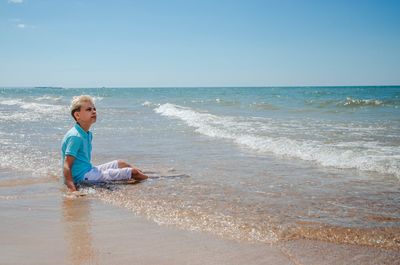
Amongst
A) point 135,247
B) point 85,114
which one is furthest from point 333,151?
point 135,247

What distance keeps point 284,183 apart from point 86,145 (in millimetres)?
2892

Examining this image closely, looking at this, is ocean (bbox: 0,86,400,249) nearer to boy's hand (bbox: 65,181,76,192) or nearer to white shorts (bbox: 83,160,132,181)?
boy's hand (bbox: 65,181,76,192)

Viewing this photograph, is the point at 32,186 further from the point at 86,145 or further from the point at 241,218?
the point at 241,218

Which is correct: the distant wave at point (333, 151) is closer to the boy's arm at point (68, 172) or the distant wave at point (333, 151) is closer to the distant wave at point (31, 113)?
the boy's arm at point (68, 172)

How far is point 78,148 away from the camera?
5684 millimetres

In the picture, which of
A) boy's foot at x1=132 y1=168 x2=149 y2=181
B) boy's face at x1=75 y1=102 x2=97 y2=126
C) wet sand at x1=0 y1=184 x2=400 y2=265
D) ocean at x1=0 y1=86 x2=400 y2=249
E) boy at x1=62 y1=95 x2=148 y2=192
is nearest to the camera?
wet sand at x1=0 y1=184 x2=400 y2=265

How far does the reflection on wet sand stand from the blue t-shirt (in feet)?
3.23

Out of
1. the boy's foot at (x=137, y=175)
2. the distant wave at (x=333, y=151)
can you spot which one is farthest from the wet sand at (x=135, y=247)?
the distant wave at (x=333, y=151)

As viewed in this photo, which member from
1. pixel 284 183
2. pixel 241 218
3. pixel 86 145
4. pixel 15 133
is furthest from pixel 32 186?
pixel 15 133

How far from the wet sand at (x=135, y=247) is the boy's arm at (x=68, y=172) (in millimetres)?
1258

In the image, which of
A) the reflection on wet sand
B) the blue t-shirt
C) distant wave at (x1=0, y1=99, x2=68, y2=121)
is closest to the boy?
the blue t-shirt

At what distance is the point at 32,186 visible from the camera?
5.56 m

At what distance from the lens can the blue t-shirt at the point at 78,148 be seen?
5.64 meters

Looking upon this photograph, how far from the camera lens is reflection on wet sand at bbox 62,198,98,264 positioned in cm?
299
